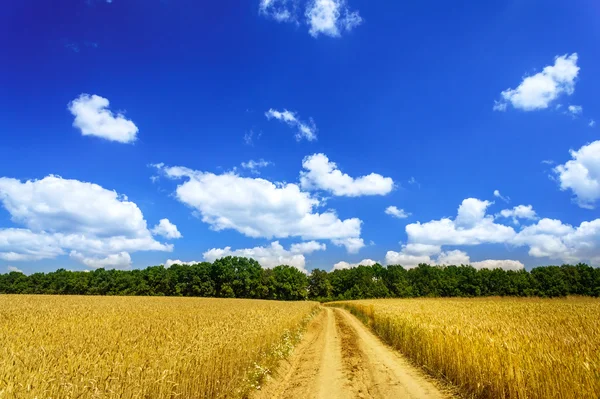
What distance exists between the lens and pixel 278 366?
12.7 metres

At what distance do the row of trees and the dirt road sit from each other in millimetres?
90908

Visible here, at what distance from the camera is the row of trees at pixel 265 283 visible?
10194cm

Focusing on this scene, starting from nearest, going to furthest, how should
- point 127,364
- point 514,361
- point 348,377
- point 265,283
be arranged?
point 127,364 → point 514,361 → point 348,377 → point 265,283

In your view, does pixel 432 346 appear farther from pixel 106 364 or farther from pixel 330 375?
pixel 106 364

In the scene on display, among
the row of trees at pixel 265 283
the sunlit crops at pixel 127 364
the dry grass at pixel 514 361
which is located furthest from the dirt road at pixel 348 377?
the row of trees at pixel 265 283

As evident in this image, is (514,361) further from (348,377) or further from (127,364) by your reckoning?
(127,364)

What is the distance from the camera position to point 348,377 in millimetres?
11281

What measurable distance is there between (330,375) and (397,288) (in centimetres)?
12516

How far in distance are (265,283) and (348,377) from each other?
102m

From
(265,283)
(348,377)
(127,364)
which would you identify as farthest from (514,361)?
(265,283)

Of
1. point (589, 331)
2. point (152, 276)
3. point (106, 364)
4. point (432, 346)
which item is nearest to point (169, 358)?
point (106, 364)

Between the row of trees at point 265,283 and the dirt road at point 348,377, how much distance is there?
90908 millimetres

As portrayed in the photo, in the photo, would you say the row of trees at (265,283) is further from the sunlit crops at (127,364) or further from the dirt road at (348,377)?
the sunlit crops at (127,364)

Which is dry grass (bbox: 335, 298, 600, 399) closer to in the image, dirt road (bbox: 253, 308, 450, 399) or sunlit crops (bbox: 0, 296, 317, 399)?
dirt road (bbox: 253, 308, 450, 399)
